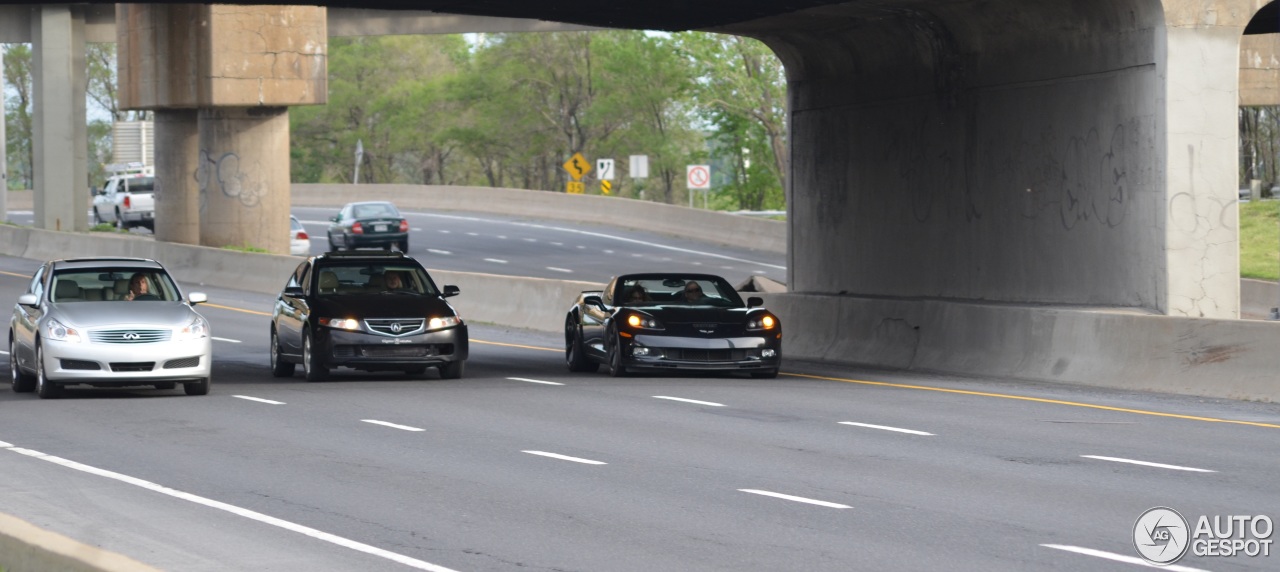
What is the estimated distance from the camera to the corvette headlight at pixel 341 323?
65.1 ft

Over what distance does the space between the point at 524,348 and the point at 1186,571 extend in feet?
61.9

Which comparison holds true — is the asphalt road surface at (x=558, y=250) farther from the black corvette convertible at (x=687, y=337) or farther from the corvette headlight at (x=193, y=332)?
the corvette headlight at (x=193, y=332)

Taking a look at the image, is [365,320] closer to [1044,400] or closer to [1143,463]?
[1044,400]

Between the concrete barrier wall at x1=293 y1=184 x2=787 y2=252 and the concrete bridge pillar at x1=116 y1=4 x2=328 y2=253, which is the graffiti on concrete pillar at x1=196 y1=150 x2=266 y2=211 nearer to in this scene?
the concrete bridge pillar at x1=116 y1=4 x2=328 y2=253

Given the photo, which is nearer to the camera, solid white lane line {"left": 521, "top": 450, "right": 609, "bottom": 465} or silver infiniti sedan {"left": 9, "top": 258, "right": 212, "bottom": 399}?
solid white lane line {"left": 521, "top": 450, "right": 609, "bottom": 465}

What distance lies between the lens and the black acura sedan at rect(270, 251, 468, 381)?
65.1 feet

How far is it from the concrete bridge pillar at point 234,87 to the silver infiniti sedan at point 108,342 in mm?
22198

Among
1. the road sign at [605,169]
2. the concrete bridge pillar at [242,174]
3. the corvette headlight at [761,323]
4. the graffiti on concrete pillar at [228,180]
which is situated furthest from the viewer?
the road sign at [605,169]

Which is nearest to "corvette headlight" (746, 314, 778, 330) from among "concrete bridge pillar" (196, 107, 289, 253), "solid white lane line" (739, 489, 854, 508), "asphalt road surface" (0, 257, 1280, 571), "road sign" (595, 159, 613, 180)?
"asphalt road surface" (0, 257, 1280, 571)

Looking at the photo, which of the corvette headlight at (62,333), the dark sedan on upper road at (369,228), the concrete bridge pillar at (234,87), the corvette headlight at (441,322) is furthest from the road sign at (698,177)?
the corvette headlight at (62,333)

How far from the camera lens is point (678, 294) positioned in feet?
71.9

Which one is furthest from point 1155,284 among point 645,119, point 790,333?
point 645,119

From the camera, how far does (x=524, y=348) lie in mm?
26953
